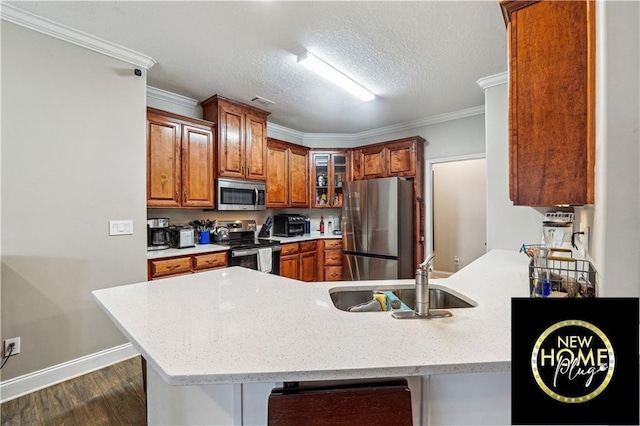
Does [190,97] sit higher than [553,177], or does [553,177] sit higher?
[190,97]

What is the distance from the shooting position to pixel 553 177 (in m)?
1.11

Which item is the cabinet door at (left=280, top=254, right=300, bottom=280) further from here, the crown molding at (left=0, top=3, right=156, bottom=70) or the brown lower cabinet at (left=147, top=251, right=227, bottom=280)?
the crown molding at (left=0, top=3, right=156, bottom=70)

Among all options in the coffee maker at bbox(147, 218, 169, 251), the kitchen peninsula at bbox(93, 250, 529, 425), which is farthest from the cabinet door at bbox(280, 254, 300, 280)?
the kitchen peninsula at bbox(93, 250, 529, 425)

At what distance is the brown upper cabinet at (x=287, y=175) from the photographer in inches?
159

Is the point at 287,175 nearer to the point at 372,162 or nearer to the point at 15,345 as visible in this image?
the point at 372,162

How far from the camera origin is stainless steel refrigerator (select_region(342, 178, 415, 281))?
3.69 meters

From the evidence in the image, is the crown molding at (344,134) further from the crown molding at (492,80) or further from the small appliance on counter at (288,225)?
the small appliance on counter at (288,225)

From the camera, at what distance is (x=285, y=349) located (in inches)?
30.8

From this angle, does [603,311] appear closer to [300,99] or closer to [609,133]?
[609,133]

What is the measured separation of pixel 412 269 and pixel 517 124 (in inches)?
117

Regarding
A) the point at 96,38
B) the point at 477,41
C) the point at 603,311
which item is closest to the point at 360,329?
the point at 603,311

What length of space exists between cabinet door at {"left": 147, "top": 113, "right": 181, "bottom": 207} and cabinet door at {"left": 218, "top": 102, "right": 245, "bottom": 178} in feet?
1.52

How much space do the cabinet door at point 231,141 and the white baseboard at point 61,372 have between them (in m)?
1.91

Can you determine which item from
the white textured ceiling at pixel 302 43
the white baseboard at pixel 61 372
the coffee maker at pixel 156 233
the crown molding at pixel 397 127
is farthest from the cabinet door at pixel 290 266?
the crown molding at pixel 397 127
